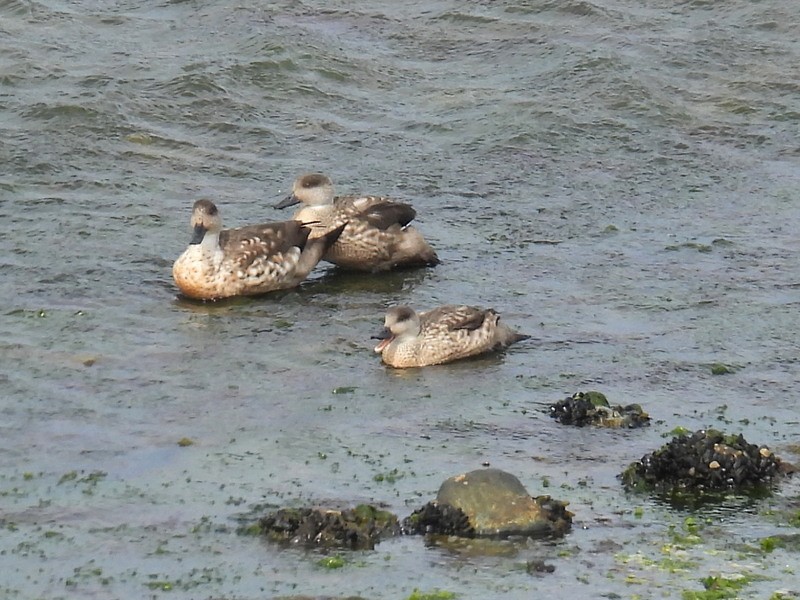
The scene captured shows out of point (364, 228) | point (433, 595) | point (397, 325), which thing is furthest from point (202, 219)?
point (433, 595)

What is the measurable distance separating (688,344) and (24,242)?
4821mm

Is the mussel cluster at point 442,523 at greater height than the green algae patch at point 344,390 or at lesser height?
greater

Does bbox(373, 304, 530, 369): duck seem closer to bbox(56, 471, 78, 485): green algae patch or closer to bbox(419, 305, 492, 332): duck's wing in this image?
bbox(419, 305, 492, 332): duck's wing

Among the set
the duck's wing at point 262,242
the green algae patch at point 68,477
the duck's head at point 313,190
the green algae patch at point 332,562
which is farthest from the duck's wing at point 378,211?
the green algae patch at point 332,562

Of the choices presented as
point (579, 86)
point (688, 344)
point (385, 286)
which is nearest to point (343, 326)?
point (385, 286)

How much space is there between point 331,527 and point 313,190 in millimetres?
5253

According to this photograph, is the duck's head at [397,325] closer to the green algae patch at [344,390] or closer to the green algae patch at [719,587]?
the green algae patch at [344,390]

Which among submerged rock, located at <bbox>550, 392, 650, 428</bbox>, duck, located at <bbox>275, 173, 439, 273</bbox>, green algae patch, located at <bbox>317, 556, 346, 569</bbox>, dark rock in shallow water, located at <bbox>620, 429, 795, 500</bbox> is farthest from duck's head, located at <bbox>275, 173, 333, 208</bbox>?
green algae patch, located at <bbox>317, 556, 346, 569</bbox>

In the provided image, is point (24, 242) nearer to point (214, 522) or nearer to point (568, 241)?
point (568, 241)

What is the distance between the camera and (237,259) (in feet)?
38.7

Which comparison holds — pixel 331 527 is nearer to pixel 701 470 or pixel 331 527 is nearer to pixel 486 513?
pixel 486 513

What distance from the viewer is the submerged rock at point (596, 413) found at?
30.3ft

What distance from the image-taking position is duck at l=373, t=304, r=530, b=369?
412 inches

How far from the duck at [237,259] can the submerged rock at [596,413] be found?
308cm
